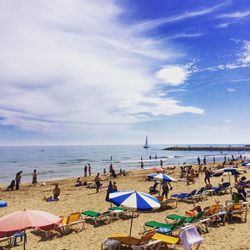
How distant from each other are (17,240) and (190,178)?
1688cm

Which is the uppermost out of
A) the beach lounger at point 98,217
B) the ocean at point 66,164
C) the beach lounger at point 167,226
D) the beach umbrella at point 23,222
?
the beach umbrella at point 23,222

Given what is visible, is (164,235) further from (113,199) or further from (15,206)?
(15,206)

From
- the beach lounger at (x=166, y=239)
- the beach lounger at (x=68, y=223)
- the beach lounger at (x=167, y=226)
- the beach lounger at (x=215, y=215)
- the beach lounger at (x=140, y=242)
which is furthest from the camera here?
the beach lounger at (x=215, y=215)

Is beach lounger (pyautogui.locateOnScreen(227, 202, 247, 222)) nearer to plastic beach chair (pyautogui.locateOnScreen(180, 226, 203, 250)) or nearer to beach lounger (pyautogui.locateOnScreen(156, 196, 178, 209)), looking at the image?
beach lounger (pyautogui.locateOnScreen(156, 196, 178, 209))

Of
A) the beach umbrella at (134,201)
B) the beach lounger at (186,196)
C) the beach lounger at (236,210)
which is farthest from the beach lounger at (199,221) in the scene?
the beach lounger at (186,196)

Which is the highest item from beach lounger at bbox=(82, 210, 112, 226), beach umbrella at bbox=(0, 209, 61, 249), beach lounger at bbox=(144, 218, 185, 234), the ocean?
beach umbrella at bbox=(0, 209, 61, 249)

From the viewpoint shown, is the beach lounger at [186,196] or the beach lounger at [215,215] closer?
the beach lounger at [215,215]

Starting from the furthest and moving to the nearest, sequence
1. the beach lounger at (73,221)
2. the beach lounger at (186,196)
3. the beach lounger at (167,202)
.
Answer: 1. the beach lounger at (186,196)
2. the beach lounger at (167,202)
3. the beach lounger at (73,221)

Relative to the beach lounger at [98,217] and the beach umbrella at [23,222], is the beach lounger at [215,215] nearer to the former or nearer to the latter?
the beach lounger at [98,217]

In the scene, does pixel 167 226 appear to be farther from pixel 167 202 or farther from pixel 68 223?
pixel 167 202

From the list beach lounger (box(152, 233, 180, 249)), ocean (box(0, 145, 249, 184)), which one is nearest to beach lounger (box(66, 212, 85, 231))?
beach lounger (box(152, 233, 180, 249))

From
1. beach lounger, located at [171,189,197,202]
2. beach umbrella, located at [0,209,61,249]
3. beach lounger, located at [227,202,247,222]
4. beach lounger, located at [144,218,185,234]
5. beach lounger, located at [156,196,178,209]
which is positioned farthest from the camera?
beach lounger, located at [171,189,197,202]

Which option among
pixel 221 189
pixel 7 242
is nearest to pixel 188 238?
pixel 7 242

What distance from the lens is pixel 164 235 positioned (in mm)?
9312
